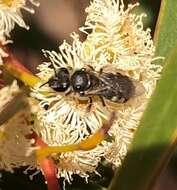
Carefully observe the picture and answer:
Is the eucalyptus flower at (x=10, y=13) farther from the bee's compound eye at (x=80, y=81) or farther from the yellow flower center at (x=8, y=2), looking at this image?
the bee's compound eye at (x=80, y=81)

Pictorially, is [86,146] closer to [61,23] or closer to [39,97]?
[39,97]

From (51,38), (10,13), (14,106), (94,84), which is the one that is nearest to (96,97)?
(94,84)

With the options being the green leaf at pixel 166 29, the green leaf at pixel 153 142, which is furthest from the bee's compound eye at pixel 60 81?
the green leaf at pixel 166 29

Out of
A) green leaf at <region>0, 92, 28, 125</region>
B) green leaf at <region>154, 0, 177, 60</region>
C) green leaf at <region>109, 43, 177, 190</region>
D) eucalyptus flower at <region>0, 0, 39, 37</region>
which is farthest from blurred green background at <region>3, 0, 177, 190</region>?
green leaf at <region>0, 92, 28, 125</region>

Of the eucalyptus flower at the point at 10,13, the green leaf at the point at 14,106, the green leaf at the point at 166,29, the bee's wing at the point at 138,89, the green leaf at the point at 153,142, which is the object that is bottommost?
the green leaf at the point at 14,106

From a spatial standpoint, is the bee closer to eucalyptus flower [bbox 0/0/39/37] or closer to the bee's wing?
the bee's wing

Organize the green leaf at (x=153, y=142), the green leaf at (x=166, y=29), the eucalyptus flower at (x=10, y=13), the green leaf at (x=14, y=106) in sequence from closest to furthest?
the green leaf at (x=14, y=106) < the green leaf at (x=153, y=142) < the eucalyptus flower at (x=10, y=13) < the green leaf at (x=166, y=29)
